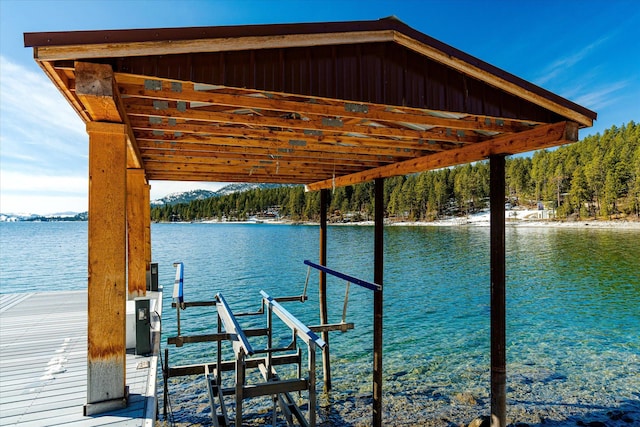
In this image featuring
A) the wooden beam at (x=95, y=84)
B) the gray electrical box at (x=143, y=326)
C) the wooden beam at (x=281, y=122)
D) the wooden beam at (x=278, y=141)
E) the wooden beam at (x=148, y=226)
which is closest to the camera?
the wooden beam at (x=95, y=84)

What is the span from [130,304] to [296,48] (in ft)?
16.7

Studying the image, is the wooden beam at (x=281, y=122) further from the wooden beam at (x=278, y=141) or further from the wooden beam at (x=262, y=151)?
the wooden beam at (x=262, y=151)

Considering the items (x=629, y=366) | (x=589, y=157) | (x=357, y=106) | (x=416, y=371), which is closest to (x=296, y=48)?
(x=357, y=106)

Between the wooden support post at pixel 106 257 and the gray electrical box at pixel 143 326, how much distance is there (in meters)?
2.01

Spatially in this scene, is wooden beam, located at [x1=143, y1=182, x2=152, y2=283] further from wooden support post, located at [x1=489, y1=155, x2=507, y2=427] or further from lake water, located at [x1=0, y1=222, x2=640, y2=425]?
wooden support post, located at [x1=489, y1=155, x2=507, y2=427]

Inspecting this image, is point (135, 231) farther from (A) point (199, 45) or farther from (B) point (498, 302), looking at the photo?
(B) point (498, 302)

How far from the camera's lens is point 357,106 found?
13.6ft

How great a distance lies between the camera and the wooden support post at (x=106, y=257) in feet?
11.3

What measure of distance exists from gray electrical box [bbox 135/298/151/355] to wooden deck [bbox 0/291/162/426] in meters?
0.17

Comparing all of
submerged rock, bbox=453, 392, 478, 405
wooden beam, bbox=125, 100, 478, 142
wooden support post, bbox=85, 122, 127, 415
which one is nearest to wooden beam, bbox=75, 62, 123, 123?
wooden support post, bbox=85, 122, 127, 415

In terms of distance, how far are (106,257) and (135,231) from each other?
15.3 ft

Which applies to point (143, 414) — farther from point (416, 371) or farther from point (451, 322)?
point (451, 322)

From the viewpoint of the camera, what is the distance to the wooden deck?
3797 millimetres

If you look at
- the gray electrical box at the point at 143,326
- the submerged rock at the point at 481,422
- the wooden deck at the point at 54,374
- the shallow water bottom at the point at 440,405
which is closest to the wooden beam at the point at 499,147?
the submerged rock at the point at 481,422
